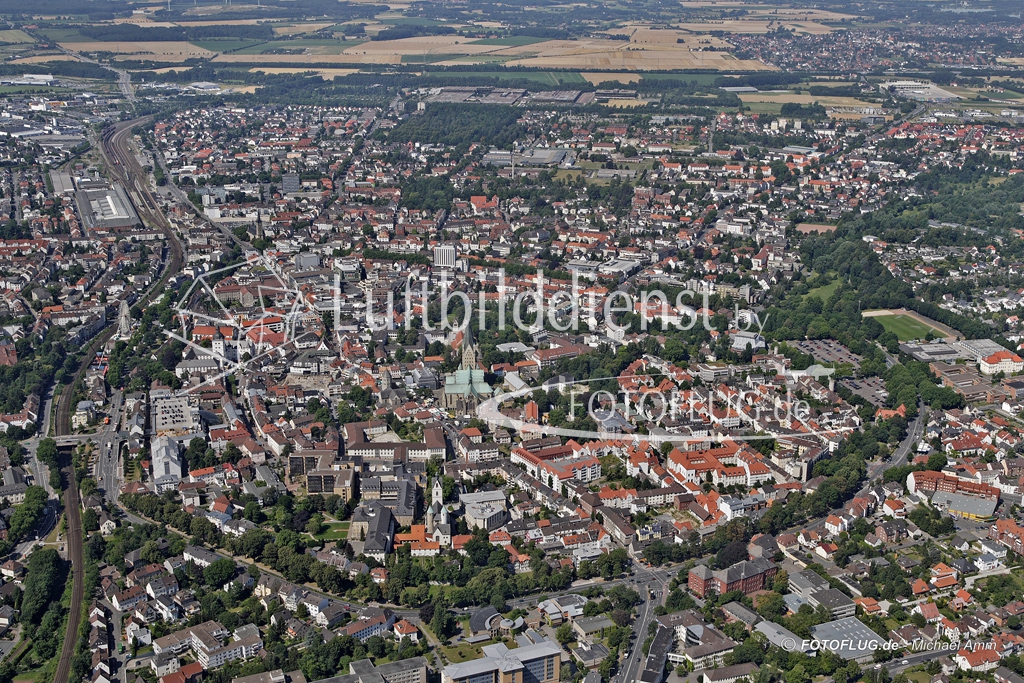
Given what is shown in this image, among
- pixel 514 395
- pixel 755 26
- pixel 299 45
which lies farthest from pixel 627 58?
pixel 514 395

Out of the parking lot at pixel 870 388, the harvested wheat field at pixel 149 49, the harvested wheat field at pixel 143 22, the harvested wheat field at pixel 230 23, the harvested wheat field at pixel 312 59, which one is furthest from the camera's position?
the harvested wheat field at pixel 230 23

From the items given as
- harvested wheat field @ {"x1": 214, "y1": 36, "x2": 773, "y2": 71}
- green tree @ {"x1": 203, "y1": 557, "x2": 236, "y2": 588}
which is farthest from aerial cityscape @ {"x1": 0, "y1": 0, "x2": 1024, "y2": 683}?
harvested wheat field @ {"x1": 214, "y1": 36, "x2": 773, "y2": 71}

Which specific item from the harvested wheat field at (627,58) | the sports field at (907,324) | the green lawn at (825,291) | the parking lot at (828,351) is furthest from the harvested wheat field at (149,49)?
the parking lot at (828,351)

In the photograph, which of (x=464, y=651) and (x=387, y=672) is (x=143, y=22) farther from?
(x=387, y=672)

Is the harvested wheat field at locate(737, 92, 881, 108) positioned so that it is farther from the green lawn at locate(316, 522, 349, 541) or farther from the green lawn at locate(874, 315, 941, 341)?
the green lawn at locate(316, 522, 349, 541)

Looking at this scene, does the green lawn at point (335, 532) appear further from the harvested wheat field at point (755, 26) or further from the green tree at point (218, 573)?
the harvested wheat field at point (755, 26)

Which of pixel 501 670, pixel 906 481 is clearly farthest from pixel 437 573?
pixel 906 481
